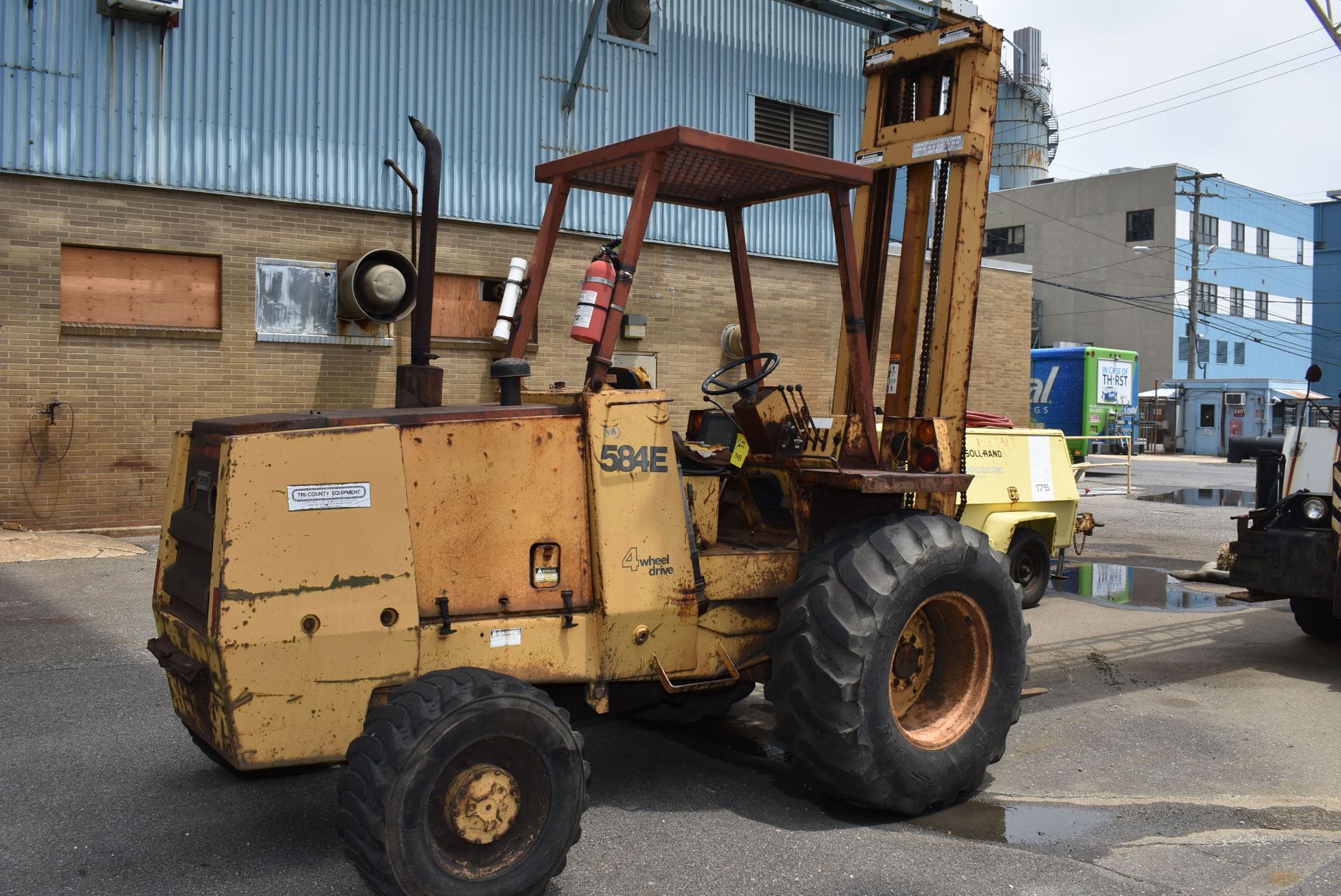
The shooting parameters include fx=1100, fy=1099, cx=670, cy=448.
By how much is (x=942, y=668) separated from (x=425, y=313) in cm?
302

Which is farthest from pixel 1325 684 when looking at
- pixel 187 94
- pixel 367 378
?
pixel 187 94

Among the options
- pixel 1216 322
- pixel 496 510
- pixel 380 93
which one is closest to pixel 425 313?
pixel 496 510

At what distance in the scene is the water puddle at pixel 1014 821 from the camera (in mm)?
4750

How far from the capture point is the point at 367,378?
14.6 meters

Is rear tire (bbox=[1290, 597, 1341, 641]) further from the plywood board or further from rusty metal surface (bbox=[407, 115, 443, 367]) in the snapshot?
the plywood board

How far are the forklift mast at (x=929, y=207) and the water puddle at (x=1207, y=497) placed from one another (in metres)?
17.9

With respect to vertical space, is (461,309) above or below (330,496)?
above

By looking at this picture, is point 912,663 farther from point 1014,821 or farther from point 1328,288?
point 1328,288

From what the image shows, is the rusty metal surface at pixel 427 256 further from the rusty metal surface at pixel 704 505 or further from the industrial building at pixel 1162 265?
the industrial building at pixel 1162 265

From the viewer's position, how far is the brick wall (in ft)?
41.0

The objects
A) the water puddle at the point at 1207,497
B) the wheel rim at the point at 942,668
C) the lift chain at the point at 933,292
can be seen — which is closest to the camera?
the wheel rim at the point at 942,668

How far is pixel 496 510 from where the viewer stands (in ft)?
14.0

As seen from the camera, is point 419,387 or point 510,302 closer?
point 419,387

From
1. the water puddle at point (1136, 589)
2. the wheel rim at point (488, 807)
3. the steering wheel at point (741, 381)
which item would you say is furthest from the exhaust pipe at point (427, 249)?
the water puddle at point (1136, 589)
